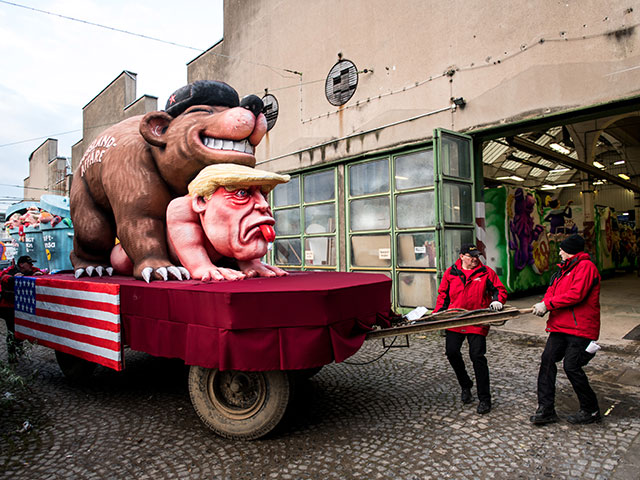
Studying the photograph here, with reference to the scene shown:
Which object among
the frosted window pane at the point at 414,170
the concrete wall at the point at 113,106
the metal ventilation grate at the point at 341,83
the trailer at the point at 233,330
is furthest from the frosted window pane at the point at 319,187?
the concrete wall at the point at 113,106

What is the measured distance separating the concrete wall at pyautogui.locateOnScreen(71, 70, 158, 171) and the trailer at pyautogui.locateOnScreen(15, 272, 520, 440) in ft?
46.0

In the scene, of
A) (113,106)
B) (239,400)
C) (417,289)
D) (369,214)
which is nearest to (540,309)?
(239,400)

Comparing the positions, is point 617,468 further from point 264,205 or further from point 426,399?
point 264,205

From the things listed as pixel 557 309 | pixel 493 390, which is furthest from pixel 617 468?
pixel 493 390

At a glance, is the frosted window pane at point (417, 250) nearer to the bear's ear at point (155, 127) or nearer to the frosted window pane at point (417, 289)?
the frosted window pane at point (417, 289)

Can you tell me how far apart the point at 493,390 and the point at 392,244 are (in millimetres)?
4141

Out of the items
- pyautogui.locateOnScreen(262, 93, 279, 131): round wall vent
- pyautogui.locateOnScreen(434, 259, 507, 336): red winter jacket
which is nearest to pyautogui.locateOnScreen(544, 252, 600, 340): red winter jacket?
pyautogui.locateOnScreen(434, 259, 507, 336): red winter jacket

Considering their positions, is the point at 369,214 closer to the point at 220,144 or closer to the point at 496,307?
the point at 220,144

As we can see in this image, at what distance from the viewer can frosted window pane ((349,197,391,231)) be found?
327 inches

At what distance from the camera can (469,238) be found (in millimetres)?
7691

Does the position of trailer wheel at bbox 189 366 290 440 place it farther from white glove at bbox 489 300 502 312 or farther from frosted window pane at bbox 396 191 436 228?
frosted window pane at bbox 396 191 436 228

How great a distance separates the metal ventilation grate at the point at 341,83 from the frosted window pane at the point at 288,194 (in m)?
2.07

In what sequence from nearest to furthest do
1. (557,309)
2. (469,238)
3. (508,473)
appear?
1. (508,473)
2. (557,309)
3. (469,238)

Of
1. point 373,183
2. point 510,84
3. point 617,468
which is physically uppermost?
point 510,84
